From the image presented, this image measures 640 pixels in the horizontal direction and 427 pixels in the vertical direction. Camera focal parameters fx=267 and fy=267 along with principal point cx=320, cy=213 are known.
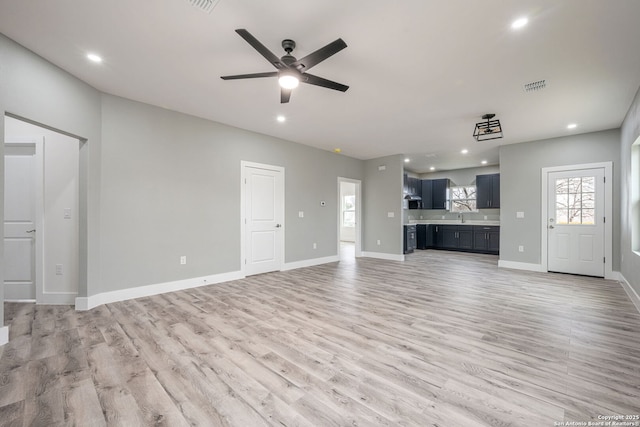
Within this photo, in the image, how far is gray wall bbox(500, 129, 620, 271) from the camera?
4922mm

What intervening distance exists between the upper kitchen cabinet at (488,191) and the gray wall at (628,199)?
11.6 ft

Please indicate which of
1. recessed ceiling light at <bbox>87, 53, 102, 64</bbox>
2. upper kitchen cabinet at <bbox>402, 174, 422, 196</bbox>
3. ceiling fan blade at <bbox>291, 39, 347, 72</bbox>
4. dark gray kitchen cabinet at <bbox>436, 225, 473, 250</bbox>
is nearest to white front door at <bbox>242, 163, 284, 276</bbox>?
recessed ceiling light at <bbox>87, 53, 102, 64</bbox>

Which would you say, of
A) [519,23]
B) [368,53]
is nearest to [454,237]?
[519,23]

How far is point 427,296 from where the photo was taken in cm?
394

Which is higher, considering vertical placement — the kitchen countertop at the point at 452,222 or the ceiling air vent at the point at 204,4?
the ceiling air vent at the point at 204,4

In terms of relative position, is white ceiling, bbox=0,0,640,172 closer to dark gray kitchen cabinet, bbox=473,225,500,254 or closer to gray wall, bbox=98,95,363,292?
gray wall, bbox=98,95,363,292

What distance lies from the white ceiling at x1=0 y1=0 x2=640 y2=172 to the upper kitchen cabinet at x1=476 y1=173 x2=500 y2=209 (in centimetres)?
377

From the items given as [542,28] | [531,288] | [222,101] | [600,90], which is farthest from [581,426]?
[222,101]

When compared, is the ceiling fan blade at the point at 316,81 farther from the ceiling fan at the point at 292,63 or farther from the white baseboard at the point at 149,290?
the white baseboard at the point at 149,290

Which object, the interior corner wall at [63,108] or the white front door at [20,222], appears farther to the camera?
the white front door at [20,222]

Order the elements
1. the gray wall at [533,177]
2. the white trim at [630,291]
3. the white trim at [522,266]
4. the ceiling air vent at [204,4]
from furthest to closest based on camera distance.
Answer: the white trim at [522,266] → the gray wall at [533,177] → the white trim at [630,291] → the ceiling air vent at [204,4]

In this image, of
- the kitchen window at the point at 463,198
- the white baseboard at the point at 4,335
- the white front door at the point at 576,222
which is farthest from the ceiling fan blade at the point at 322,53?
the kitchen window at the point at 463,198

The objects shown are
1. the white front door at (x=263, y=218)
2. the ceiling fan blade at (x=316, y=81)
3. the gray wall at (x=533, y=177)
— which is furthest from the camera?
the white front door at (x=263, y=218)

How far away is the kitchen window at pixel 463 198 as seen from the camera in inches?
361
